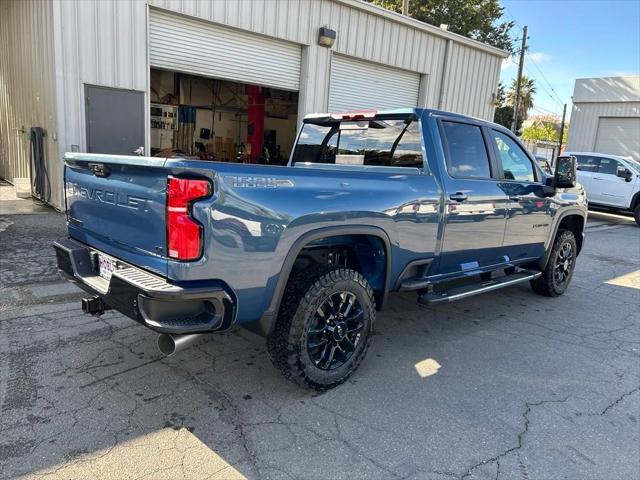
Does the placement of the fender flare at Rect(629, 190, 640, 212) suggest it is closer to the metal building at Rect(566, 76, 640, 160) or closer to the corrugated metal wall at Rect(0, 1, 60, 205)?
the metal building at Rect(566, 76, 640, 160)

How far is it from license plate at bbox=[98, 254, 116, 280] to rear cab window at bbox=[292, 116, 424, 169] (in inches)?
90.9

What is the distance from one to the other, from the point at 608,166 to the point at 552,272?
11.1 m

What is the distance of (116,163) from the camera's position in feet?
9.40

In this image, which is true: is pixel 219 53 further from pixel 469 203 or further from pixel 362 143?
pixel 469 203

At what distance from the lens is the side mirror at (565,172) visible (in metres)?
5.07

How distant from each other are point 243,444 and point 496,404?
5.69ft

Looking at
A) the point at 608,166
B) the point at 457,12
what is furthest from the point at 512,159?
the point at 457,12

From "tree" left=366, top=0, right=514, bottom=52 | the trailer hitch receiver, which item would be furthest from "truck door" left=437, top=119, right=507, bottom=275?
"tree" left=366, top=0, right=514, bottom=52

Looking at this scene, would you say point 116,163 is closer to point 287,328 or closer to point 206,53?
point 287,328

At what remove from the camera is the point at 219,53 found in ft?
31.5

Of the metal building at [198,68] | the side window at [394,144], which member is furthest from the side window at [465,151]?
the metal building at [198,68]

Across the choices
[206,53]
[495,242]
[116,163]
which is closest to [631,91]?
[206,53]

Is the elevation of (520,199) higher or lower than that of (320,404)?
higher

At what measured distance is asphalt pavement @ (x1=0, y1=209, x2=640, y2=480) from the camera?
2.59 meters
